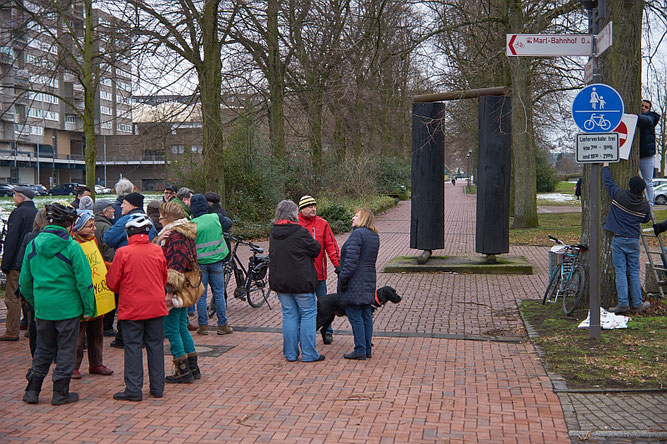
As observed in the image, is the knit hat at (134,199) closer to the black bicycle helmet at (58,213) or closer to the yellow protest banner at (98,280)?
the yellow protest banner at (98,280)

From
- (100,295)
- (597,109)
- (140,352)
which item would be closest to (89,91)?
(100,295)

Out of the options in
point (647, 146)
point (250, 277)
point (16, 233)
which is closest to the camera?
point (16, 233)

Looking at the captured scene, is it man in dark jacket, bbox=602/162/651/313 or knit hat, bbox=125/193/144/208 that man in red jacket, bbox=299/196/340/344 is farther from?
man in dark jacket, bbox=602/162/651/313

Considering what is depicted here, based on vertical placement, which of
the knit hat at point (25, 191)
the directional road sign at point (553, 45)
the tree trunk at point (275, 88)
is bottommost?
the knit hat at point (25, 191)

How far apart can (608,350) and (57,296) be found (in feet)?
17.9

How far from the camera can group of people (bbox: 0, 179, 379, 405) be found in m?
5.95

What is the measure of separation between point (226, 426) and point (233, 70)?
2098cm

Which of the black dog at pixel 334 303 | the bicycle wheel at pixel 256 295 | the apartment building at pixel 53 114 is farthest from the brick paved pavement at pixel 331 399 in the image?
the apartment building at pixel 53 114

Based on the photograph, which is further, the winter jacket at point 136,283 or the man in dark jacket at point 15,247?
the man in dark jacket at point 15,247

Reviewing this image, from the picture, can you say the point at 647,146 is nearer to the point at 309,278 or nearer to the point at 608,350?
the point at 608,350

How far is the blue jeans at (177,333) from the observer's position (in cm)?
651

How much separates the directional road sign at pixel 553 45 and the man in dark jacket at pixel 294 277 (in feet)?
10.6

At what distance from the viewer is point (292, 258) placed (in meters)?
7.26

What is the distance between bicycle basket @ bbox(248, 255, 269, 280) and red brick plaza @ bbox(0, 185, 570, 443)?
1.17m
